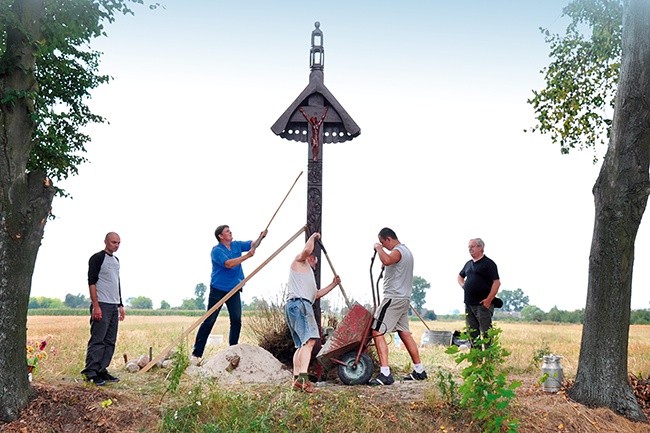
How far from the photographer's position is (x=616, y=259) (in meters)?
9.91

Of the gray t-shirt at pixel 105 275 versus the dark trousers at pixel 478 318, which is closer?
the gray t-shirt at pixel 105 275

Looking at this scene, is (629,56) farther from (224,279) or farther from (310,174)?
(224,279)

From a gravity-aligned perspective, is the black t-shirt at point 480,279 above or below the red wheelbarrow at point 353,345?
above

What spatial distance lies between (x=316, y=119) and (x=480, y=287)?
11.6 feet

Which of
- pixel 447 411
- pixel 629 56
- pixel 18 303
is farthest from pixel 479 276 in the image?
pixel 18 303

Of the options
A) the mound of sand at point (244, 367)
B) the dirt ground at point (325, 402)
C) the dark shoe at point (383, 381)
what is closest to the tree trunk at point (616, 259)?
the dirt ground at point (325, 402)

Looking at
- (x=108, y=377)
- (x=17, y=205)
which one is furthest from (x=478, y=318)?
(x=17, y=205)

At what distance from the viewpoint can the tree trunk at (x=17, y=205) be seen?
8703mm

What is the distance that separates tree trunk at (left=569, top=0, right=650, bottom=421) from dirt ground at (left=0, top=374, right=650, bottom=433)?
390 mm

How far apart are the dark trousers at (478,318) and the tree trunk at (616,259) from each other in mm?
1428

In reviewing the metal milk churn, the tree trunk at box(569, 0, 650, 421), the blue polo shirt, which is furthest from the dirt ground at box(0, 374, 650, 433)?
the blue polo shirt

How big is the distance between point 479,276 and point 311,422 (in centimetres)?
385

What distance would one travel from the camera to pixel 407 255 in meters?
9.94

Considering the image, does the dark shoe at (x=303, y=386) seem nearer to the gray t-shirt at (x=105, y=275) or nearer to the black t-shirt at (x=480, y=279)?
the gray t-shirt at (x=105, y=275)
